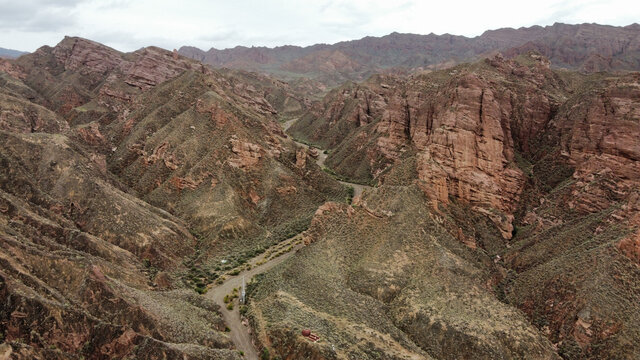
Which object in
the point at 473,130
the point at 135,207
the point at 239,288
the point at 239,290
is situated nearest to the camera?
the point at 239,290

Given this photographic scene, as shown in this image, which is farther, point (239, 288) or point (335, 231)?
point (335, 231)

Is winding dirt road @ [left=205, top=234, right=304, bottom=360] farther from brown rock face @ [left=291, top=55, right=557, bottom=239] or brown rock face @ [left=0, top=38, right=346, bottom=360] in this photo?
brown rock face @ [left=291, top=55, right=557, bottom=239]

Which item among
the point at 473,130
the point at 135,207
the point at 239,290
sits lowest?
the point at 239,290

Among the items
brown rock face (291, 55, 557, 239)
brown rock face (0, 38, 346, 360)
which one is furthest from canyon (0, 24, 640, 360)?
brown rock face (291, 55, 557, 239)

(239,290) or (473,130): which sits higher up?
(473,130)

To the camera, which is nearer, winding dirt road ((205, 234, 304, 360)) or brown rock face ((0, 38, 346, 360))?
brown rock face ((0, 38, 346, 360))

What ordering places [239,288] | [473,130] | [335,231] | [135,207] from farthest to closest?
[473,130] → [135,207] → [335,231] → [239,288]

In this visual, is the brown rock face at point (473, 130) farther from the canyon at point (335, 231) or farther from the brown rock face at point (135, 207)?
the brown rock face at point (135, 207)

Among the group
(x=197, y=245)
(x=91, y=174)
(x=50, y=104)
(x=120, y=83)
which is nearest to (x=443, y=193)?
(x=197, y=245)

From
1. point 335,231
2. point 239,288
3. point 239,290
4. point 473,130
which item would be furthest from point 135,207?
point 473,130

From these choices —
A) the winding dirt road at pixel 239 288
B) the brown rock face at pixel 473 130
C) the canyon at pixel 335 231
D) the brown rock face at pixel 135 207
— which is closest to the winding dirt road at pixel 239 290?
the winding dirt road at pixel 239 288

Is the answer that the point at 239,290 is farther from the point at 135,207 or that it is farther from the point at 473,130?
the point at 473,130
